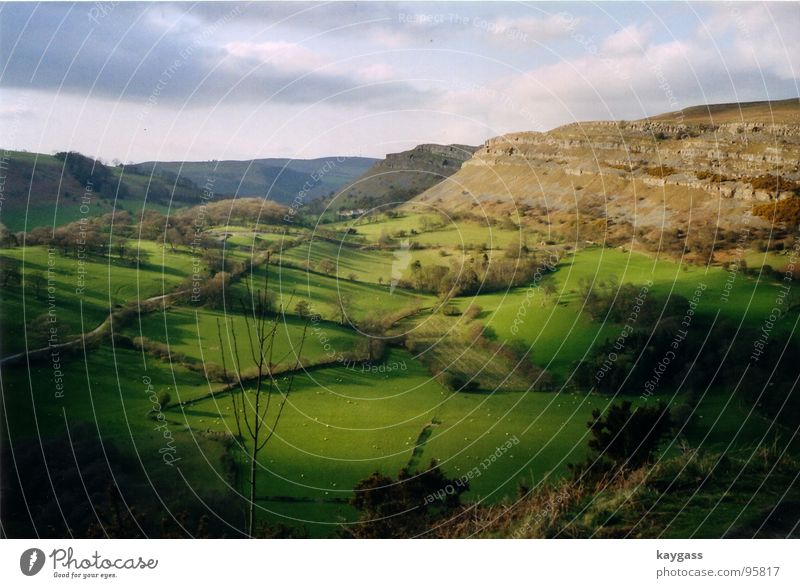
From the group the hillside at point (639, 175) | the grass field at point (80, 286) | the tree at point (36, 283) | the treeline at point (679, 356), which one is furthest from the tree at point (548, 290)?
the tree at point (36, 283)

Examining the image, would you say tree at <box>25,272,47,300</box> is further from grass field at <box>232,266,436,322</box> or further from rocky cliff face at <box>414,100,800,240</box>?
rocky cliff face at <box>414,100,800,240</box>

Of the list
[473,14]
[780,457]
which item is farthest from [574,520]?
[473,14]

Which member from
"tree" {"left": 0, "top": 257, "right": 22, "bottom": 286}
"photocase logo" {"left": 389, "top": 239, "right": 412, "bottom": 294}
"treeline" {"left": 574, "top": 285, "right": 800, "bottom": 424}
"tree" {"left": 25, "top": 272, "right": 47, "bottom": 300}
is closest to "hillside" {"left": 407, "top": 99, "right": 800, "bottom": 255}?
"photocase logo" {"left": 389, "top": 239, "right": 412, "bottom": 294}

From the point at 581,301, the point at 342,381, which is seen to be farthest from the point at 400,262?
the point at 581,301

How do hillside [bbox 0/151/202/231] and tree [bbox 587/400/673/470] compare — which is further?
hillside [bbox 0/151/202/231]

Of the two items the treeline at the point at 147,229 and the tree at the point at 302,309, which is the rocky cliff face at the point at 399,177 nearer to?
the treeline at the point at 147,229
